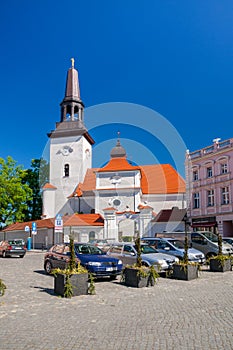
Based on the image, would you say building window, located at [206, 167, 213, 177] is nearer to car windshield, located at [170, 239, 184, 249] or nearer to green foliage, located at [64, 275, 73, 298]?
car windshield, located at [170, 239, 184, 249]

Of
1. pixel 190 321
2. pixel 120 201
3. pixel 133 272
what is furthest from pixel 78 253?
pixel 120 201

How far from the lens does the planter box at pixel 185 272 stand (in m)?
13.6

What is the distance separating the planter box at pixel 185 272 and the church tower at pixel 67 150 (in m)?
41.9

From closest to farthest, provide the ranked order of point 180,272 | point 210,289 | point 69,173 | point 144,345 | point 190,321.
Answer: point 144,345
point 190,321
point 210,289
point 180,272
point 69,173

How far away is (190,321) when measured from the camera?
281 inches

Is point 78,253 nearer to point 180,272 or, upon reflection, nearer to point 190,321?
point 180,272

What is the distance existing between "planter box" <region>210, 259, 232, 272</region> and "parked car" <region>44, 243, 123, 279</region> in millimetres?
5383

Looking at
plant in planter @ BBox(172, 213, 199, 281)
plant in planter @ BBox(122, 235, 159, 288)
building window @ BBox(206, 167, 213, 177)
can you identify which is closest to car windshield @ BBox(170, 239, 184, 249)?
plant in planter @ BBox(172, 213, 199, 281)

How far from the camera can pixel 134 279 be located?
1186 centimetres

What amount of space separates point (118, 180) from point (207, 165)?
15.5 m

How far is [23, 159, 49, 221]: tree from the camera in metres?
57.6

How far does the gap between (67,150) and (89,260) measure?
44958mm

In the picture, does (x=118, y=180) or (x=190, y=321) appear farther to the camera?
(x=118, y=180)

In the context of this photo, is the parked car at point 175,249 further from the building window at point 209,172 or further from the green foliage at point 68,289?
the building window at point 209,172
